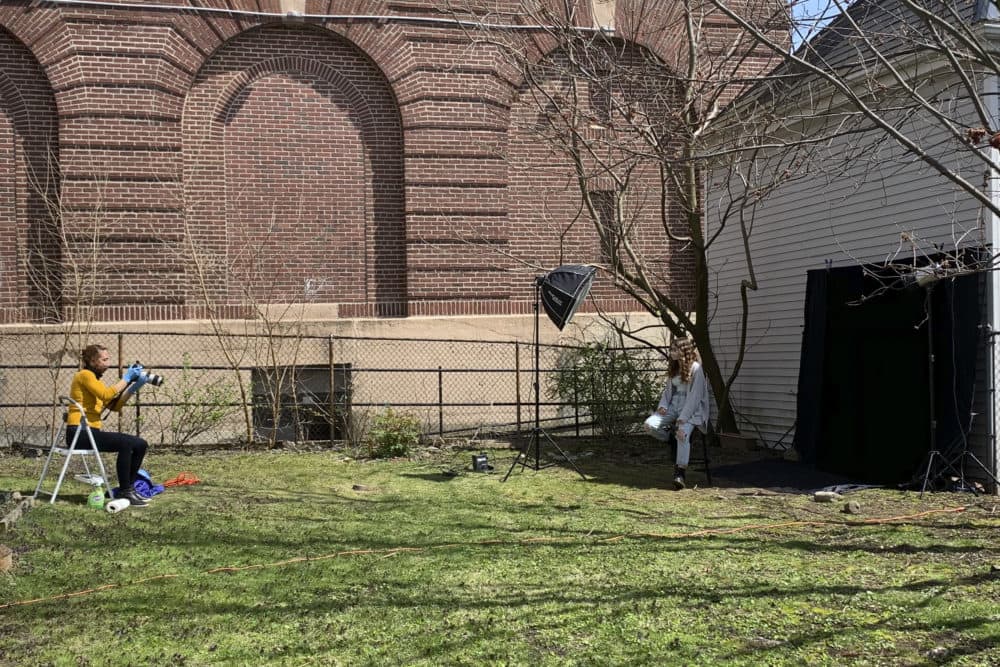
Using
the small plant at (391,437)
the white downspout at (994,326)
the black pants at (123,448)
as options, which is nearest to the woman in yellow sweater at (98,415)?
the black pants at (123,448)

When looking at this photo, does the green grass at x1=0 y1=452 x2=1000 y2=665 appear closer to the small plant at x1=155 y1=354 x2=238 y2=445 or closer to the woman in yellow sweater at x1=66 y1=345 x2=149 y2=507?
the woman in yellow sweater at x1=66 y1=345 x2=149 y2=507

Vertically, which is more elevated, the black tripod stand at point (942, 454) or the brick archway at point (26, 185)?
the brick archway at point (26, 185)

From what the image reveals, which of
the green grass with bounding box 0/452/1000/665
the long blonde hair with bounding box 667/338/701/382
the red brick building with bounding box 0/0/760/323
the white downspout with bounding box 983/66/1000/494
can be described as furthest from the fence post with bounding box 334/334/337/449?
the white downspout with bounding box 983/66/1000/494

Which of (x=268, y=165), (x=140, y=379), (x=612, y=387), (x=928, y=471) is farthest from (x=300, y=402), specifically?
(x=928, y=471)

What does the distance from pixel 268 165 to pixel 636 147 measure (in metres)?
5.87

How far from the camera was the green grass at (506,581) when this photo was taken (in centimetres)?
488

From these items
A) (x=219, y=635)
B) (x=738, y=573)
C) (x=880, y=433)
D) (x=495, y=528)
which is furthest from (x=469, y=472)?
(x=219, y=635)

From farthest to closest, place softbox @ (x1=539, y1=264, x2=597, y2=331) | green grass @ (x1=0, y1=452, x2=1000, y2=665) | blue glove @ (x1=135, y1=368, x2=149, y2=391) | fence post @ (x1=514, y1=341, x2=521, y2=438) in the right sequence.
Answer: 1. fence post @ (x1=514, y1=341, x2=521, y2=438)
2. softbox @ (x1=539, y1=264, x2=597, y2=331)
3. blue glove @ (x1=135, y1=368, x2=149, y2=391)
4. green grass @ (x1=0, y1=452, x2=1000, y2=665)

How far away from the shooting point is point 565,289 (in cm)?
1091

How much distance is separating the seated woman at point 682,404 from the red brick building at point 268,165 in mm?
4618

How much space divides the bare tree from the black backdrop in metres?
1.79

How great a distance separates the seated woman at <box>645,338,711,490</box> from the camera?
9953 millimetres

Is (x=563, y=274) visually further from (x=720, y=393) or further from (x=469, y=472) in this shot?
(x=720, y=393)

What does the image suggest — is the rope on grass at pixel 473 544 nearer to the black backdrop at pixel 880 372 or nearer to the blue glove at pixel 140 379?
the black backdrop at pixel 880 372
